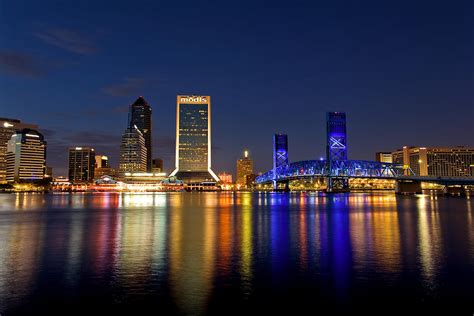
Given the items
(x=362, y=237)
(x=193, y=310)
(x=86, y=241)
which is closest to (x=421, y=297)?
(x=193, y=310)

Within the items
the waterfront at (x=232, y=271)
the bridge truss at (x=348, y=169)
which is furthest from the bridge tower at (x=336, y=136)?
the waterfront at (x=232, y=271)

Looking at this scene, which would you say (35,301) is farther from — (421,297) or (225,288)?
(421,297)

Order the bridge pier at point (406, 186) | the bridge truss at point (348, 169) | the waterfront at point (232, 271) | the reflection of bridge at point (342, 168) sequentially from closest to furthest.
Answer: the waterfront at point (232, 271) → the bridge pier at point (406, 186) → the reflection of bridge at point (342, 168) → the bridge truss at point (348, 169)

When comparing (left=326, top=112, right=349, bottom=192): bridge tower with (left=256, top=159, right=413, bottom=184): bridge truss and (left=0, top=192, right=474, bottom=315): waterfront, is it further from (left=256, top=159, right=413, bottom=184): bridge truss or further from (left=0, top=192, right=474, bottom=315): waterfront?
(left=0, top=192, right=474, bottom=315): waterfront

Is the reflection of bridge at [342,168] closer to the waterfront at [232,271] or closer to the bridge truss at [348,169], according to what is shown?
the bridge truss at [348,169]

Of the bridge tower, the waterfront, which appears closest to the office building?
the bridge tower

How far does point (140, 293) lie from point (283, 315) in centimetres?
548

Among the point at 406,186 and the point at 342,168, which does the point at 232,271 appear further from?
the point at 342,168

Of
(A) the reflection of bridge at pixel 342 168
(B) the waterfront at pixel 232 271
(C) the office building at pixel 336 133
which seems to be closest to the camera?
(B) the waterfront at pixel 232 271

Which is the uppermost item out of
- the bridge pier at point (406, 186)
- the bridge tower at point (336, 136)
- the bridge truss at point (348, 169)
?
the bridge tower at point (336, 136)

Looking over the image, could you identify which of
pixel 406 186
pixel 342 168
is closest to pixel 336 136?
pixel 342 168

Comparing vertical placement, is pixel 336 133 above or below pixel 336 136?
above

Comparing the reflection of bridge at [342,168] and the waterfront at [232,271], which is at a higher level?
the reflection of bridge at [342,168]

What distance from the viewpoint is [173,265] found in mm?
20406
